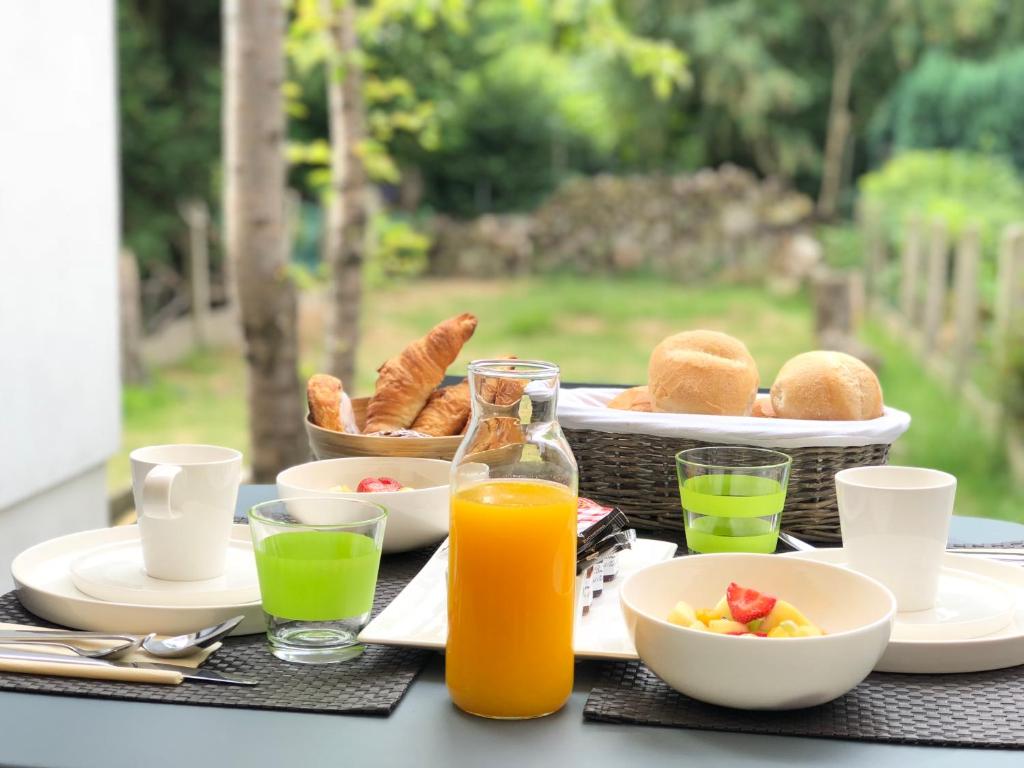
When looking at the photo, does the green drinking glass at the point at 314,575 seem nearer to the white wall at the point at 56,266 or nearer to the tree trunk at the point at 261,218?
the white wall at the point at 56,266

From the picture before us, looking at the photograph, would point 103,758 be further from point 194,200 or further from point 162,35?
point 162,35

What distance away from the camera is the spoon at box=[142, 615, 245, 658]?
37.0 inches

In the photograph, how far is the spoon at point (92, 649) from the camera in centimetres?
94

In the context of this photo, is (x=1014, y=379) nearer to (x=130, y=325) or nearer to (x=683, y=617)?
(x=683, y=617)

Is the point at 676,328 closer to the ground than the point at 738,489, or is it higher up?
closer to the ground

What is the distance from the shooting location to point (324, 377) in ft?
4.72

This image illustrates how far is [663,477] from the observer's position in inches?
52.3

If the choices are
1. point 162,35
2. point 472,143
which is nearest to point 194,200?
point 162,35

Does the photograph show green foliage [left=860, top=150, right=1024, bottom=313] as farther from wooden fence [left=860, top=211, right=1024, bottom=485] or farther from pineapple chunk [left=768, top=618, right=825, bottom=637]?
pineapple chunk [left=768, top=618, right=825, bottom=637]

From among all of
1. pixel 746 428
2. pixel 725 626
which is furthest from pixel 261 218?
pixel 725 626

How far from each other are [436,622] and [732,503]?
14.1 inches

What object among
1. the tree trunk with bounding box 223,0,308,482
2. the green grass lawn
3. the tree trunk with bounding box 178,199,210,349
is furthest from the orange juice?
the tree trunk with bounding box 178,199,210,349

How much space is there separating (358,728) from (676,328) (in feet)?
27.1

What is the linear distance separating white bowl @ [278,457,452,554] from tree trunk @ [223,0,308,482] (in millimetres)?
1712
